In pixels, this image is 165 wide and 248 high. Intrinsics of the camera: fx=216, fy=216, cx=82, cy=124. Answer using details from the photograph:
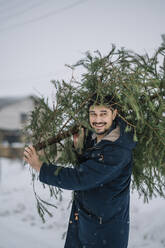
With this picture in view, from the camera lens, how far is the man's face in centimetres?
198

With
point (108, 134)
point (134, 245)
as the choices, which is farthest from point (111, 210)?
point (134, 245)

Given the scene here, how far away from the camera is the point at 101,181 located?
177 centimetres

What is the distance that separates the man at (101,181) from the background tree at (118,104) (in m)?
0.11

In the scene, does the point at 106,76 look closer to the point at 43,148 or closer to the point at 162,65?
the point at 162,65

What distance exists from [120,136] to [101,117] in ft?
0.87

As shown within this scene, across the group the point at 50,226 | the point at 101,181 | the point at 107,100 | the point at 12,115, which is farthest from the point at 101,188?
the point at 12,115

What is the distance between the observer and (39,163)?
1.87 metres

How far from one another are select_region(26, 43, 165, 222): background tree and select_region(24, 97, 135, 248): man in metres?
0.11

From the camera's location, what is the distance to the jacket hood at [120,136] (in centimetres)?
181

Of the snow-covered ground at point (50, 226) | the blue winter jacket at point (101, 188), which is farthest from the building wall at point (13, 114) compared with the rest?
the blue winter jacket at point (101, 188)

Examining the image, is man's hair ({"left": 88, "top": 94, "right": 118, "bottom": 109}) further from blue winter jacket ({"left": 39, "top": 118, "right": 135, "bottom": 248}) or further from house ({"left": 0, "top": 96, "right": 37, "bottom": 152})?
house ({"left": 0, "top": 96, "right": 37, "bottom": 152})

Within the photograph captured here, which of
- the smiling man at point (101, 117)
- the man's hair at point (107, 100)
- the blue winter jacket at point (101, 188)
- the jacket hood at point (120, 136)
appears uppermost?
the man's hair at point (107, 100)

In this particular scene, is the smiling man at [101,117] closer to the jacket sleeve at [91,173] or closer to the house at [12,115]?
the jacket sleeve at [91,173]

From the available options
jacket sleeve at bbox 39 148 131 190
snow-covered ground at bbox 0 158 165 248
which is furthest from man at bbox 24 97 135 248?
→ snow-covered ground at bbox 0 158 165 248
